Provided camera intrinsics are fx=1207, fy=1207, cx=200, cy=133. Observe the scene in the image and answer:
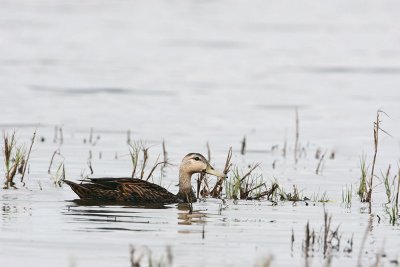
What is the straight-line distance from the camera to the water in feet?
38.5

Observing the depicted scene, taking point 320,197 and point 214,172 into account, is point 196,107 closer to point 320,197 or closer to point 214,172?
point 320,197

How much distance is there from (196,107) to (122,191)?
38.4ft

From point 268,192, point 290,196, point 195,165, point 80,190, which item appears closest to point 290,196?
point 290,196

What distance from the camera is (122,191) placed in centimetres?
1448

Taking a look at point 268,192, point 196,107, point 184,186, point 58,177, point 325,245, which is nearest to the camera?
point 325,245

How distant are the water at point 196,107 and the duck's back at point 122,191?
0.33 metres

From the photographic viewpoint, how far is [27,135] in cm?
2088

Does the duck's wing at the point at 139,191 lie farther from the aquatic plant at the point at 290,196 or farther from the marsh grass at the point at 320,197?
the marsh grass at the point at 320,197

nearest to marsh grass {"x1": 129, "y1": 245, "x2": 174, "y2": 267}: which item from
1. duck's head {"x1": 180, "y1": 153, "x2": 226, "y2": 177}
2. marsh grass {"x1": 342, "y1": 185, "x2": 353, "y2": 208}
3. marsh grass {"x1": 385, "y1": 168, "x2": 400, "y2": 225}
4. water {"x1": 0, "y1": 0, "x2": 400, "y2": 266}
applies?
water {"x1": 0, "y1": 0, "x2": 400, "y2": 266}

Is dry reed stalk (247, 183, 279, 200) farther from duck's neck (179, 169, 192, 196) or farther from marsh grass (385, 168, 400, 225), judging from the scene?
marsh grass (385, 168, 400, 225)

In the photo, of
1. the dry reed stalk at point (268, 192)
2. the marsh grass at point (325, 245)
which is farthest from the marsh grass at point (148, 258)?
the dry reed stalk at point (268, 192)

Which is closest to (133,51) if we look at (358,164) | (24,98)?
(24,98)

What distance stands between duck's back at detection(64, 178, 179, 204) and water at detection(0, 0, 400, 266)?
33cm

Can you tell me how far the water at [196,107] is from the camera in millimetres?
11734
